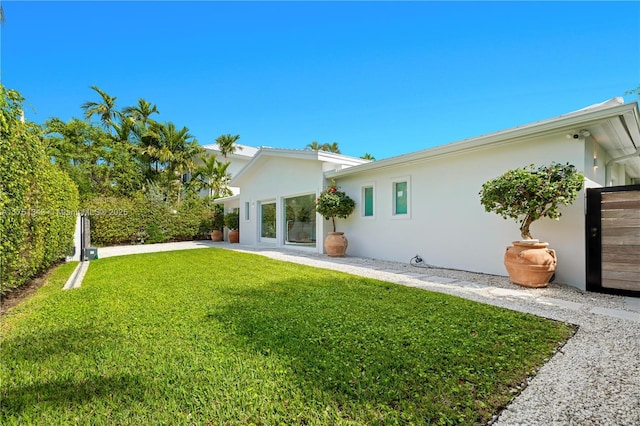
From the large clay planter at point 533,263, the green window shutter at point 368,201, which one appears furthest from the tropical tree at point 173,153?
the large clay planter at point 533,263

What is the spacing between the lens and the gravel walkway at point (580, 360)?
7.19 feet

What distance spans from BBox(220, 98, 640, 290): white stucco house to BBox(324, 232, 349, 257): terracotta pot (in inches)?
22.6

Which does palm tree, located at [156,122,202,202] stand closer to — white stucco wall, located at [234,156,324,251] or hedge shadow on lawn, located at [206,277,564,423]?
white stucco wall, located at [234,156,324,251]

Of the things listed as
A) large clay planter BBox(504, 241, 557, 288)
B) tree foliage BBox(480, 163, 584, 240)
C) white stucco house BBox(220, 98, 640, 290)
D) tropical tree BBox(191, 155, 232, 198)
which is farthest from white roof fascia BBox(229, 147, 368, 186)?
tropical tree BBox(191, 155, 232, 198)

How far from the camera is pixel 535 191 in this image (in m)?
5.79

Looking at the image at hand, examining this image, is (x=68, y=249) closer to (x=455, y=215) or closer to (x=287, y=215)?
(x=287, y=215)

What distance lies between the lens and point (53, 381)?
253 centimetres

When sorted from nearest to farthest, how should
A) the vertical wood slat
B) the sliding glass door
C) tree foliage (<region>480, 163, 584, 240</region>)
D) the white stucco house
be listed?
the vertical wood slat → tree foliage (<region>480, 163, 584, 240</region>) → the white stucco house → the sliding glass door

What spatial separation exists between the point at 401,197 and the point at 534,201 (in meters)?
4.18

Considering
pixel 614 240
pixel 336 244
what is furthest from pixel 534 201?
pixel 336 244

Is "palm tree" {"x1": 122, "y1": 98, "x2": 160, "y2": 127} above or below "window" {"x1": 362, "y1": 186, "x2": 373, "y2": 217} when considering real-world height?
above

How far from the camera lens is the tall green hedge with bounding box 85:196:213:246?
1634 centimetres

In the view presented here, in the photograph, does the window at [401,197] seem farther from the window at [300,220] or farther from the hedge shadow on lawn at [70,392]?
the hedge shadow on lawn at [70,392]

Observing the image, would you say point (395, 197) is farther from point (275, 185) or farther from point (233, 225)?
point (233, 225)
